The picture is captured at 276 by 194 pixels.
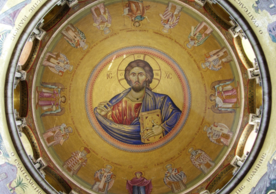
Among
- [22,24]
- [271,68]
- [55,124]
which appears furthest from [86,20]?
[271,68]

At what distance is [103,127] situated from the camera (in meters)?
15.5

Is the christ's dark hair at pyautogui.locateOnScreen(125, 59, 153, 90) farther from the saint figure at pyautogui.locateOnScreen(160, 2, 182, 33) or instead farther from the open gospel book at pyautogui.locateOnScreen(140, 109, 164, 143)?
the saint figure at pyautogui.locateOnScreen(160, 2, 182, 33)

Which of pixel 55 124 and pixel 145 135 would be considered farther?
pixel 145 135

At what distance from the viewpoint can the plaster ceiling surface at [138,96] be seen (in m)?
13.3

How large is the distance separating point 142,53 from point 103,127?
489 centimetres

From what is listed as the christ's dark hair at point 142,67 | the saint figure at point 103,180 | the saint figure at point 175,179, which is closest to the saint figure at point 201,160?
the saint figure at point 175,179

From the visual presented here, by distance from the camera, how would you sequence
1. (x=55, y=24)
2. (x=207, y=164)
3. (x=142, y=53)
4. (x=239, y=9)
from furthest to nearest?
(x=142, y=53) → (x=207, y=164) → (x=55, y=24) → (x=239, y=9)

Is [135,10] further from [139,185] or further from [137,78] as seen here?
[139,185]

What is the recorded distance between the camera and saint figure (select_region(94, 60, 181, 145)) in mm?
15398

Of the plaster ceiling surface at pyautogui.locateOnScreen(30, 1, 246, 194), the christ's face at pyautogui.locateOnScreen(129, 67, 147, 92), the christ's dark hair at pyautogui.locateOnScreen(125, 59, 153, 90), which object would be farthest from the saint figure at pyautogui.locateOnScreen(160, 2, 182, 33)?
the christ's face at pyautogui.locateOnScreen(129, 67, 147, 92)

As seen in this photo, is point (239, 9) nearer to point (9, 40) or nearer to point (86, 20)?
point (86, 20)

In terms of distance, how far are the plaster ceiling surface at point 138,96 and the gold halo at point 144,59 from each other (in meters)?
0.06

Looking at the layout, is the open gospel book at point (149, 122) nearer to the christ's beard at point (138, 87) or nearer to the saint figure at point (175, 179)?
the christ's beard at point (138, 87)

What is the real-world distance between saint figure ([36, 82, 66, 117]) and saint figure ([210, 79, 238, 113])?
8.32 meters
